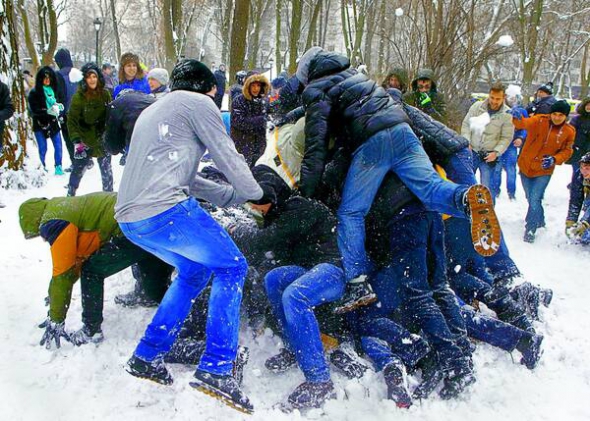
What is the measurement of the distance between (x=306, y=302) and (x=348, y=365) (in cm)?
53

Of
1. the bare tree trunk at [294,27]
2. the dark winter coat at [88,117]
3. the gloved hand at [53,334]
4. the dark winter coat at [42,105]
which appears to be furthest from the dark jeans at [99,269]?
the bare tree trunk at [294,27]

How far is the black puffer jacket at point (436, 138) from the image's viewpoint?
415cm

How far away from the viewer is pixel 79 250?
3521 millimetres

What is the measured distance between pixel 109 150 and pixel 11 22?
3.82m

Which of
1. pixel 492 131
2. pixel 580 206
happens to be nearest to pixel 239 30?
pixel 492 131

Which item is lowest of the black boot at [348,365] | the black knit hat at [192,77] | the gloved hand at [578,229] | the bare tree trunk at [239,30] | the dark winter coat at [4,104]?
the gloved hand at [578,229]

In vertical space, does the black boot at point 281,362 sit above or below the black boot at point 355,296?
below

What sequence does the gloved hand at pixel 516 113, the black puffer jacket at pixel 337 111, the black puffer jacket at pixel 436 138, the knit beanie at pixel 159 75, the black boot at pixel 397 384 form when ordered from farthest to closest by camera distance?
the gloved hand at pixel 516 113
the knit beanie at pixel 159 75
the black puffer jacket at pixel 436 138
the black puffer jacket at pixel 337 111
the black boot at pixel 397 384

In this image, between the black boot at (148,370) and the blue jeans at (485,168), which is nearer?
the black boot at (148,370)

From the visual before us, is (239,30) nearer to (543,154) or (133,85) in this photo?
(133,85)

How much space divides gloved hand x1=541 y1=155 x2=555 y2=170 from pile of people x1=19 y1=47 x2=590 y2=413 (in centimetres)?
291

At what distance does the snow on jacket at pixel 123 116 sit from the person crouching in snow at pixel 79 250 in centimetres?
168

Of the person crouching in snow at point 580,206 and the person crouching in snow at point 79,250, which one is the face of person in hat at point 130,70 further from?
the person crouching in snow at point 580,206

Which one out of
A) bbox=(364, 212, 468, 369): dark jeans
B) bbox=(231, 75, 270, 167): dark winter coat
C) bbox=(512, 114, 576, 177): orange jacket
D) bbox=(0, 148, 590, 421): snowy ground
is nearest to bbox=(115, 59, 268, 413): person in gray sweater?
bbox=(0, 148, 590, 421): snowy ground
